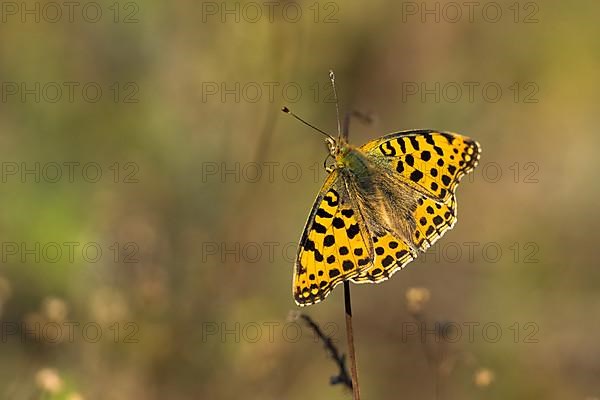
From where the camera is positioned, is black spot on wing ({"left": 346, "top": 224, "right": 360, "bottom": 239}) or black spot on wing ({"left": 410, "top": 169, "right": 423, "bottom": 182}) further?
black spot on wing ({"left": 410, "top": 169, "right": 423, "bottom": 182})

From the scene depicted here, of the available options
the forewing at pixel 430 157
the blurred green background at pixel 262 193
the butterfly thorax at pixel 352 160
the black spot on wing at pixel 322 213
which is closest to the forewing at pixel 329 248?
the black spot on wing at pixel 322 213

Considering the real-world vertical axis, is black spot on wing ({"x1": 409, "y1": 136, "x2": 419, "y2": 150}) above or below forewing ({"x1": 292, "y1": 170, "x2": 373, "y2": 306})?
above

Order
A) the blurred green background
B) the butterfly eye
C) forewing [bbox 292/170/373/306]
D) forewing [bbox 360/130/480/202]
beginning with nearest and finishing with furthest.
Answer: forewing [bbox 292/170/373/306] → the butterfly eye → forewing [bbox 360/130/480/202] → the blurred green background

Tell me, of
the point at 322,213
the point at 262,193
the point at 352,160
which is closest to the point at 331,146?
the point at 352,160

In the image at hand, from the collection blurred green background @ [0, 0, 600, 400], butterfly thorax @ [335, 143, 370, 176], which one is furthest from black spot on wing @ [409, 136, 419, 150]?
blurred green background @ [0, 0, 600, 400]

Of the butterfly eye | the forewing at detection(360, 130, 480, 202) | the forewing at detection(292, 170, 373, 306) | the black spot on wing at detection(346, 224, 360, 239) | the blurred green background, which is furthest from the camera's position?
the blurred green background

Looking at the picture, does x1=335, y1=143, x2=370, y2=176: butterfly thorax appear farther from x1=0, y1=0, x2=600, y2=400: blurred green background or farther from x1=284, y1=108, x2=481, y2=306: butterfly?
x1=0, y1=0, x2=600, y2=400: blurred green background

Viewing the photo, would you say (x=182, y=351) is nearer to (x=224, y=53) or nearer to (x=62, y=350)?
(x=62, y=350)

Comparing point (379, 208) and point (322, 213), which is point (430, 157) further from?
point (322, 213)
